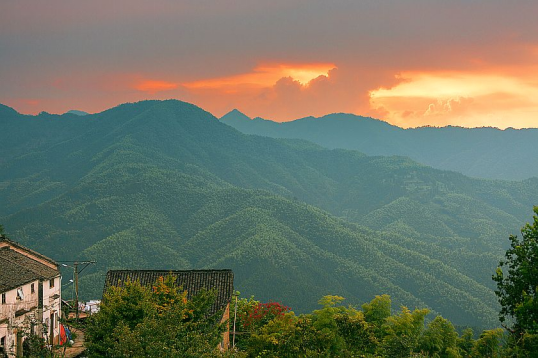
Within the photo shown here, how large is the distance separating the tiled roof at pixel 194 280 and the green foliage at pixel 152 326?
7.69 m

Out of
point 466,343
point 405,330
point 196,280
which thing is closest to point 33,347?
point 196,280

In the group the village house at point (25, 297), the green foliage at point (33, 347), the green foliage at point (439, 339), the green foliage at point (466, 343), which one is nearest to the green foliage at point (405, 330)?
the green foliage at point (439, 339)

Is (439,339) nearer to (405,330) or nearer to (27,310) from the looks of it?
(405,330)

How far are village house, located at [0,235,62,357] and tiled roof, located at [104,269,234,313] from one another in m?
4.82

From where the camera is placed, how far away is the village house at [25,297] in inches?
1245

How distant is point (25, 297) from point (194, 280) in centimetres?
1070

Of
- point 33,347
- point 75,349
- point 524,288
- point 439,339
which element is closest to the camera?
point 524,288

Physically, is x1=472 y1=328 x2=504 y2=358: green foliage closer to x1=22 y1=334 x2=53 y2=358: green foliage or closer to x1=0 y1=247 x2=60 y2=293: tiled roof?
x1=22 y1=334 x2=53 y2=358: green foliage

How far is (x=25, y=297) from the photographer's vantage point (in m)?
35.3

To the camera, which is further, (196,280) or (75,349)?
(75,349)

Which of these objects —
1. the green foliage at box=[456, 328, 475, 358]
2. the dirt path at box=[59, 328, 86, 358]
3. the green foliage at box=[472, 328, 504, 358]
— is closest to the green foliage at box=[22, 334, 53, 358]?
the dirt path at box=[59, 328, 86, 358]

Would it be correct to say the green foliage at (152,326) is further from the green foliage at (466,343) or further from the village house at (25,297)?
the green foliage at (466,343)

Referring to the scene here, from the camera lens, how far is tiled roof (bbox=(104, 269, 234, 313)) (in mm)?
35094

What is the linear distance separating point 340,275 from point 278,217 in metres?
34.5
